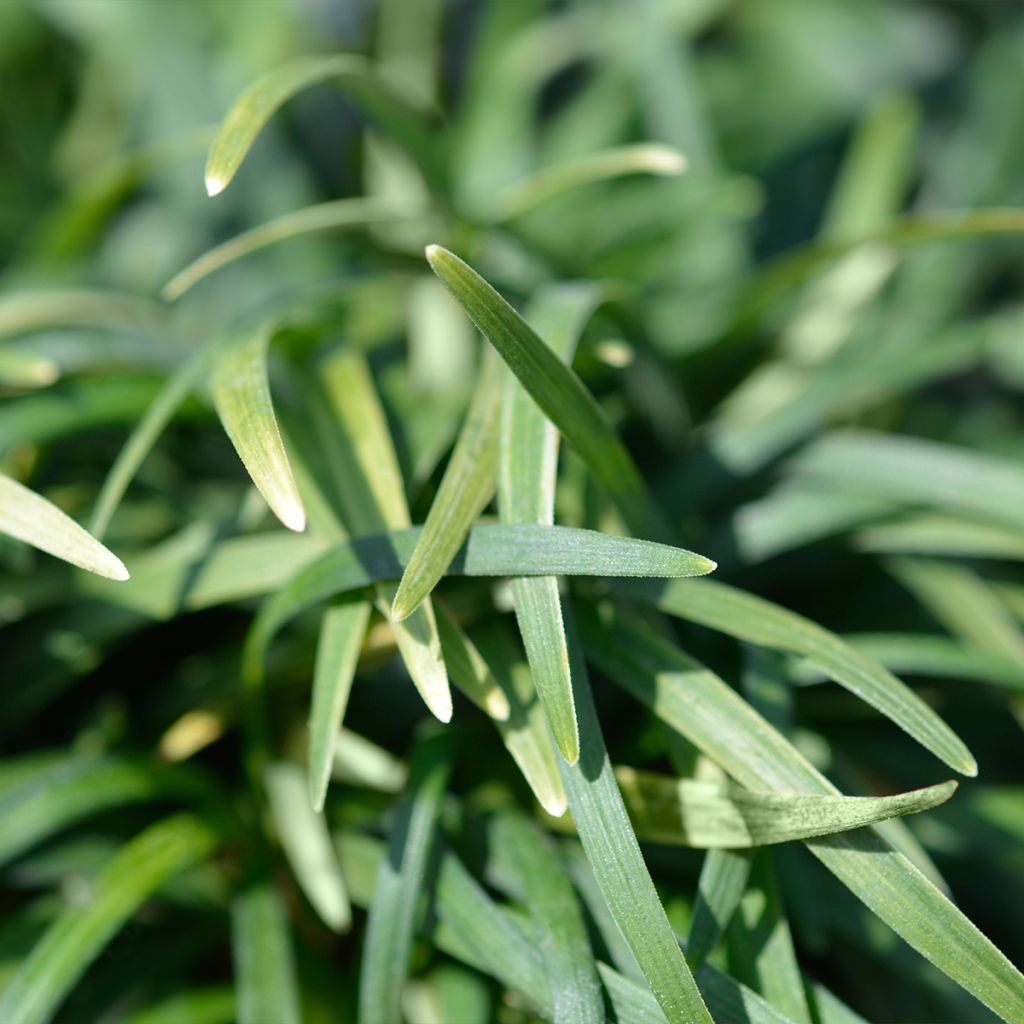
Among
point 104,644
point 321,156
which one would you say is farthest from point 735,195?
point 104,644

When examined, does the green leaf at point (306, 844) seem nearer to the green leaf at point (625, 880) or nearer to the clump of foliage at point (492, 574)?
the clump of foliage at point (492, 574)

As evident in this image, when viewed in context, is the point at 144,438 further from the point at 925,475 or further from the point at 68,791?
the point at 925,475

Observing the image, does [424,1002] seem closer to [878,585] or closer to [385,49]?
[878,585]

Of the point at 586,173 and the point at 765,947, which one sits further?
the point at 586,173

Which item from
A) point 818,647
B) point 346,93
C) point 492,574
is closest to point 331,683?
point 492,574

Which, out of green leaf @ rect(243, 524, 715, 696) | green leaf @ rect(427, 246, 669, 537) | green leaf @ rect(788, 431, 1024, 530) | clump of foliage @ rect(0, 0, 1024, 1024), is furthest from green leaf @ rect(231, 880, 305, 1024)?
green leaf @ rect(788, 431, 1024, 530)

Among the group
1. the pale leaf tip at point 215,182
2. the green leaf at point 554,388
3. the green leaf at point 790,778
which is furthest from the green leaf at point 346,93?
the green leaf at point 790,778
